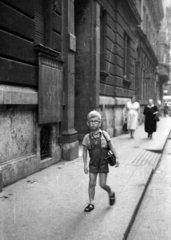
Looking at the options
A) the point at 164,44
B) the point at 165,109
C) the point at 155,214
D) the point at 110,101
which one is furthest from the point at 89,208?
the point at 164,44

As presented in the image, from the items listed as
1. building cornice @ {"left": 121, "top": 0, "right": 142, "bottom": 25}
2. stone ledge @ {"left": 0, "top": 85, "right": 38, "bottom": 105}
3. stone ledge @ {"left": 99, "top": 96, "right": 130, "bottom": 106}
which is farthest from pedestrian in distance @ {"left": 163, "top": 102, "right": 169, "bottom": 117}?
stone ledge @ {"left": 0, "top": 85, "right": 38, "bottom": 105}

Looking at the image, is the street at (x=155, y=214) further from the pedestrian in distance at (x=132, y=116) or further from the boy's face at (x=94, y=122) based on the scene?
the pedestrian in distance at (x=132, y=116)

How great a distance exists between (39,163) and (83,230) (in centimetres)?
323

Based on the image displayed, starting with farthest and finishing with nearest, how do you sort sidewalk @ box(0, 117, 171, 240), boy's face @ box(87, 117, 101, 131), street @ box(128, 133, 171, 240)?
boy's face @ box(87, 117, 101, 131) → street @ box(128, 133, 171, 240) → sidewalk @ box(0, 117, 171, 240)

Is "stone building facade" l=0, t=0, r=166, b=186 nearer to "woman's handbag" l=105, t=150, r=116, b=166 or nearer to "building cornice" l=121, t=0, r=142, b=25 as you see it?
"woman's handbag" l=105, t=150, r=116, b=166

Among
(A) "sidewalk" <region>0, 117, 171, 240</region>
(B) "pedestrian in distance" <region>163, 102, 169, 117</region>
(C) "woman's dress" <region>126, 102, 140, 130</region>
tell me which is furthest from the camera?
(B) "pedestrian in distance" <region>163, 102, 169, 117</region>

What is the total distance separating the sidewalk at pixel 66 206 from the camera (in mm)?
3430

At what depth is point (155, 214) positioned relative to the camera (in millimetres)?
4398

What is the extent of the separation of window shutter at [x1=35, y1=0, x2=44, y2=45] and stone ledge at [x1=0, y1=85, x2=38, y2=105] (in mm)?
1329

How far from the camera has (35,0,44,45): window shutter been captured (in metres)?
6.91

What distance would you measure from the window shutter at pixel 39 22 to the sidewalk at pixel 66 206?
111 inches

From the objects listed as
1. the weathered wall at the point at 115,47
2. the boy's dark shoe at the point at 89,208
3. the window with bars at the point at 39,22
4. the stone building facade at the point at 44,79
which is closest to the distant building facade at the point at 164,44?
the weathered wall at the point at 115,47

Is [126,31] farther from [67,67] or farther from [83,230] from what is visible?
[83,230]

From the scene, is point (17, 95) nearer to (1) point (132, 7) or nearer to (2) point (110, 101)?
(2) point (110, 101)
